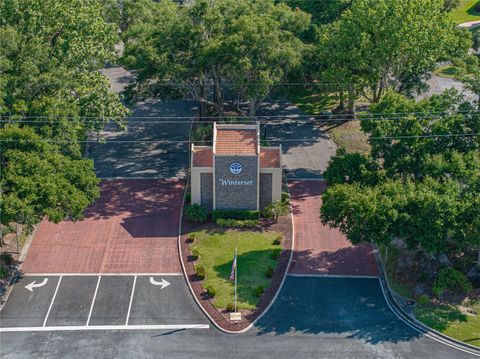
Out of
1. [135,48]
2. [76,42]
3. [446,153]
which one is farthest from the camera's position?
[135,48]

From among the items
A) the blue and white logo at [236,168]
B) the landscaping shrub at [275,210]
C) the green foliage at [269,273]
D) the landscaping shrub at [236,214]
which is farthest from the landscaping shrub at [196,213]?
the green foliage at [269,273]

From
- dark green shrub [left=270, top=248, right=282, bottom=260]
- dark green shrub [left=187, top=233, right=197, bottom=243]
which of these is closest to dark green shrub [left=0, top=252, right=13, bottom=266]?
dark green shrub [left=187, top=233, right=197, bottom=243]

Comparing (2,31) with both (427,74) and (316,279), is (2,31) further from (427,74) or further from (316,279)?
(427,74)

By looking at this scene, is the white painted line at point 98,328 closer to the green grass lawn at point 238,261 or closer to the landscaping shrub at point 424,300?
the green grass lawn at point 238,261

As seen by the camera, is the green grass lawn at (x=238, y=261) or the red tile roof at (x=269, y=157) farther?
the red tile roof at (x=269, y=157)

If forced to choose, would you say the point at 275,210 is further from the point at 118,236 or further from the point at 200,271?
the point at 118,236

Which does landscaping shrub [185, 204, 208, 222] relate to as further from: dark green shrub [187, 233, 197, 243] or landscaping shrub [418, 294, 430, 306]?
landscaping shrub [418, 294, 430, 306]

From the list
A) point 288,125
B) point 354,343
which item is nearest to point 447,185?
point 354,343
